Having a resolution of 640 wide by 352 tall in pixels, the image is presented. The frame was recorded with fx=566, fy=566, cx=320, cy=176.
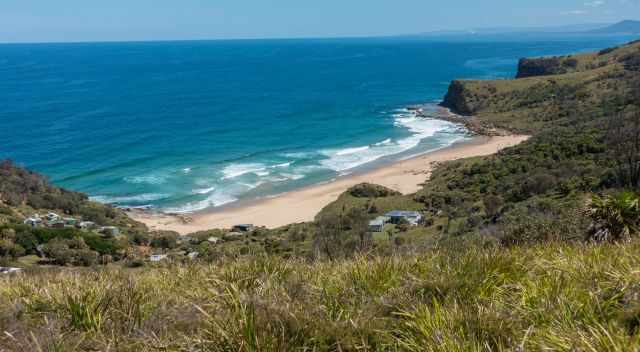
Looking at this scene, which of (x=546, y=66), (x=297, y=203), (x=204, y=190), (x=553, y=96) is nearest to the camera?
(x=297, y=203)

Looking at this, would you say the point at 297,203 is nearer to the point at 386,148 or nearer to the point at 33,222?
the point at 33,222

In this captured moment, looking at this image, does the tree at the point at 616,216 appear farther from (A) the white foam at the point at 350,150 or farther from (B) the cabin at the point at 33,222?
(A) the white foam at the point at 350,150

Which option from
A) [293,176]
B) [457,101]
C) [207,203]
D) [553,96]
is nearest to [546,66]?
[553,96]

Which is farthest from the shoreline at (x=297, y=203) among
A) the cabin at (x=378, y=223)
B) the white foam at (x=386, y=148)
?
the cabin at (x=378, y=223)

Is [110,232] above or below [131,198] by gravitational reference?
above

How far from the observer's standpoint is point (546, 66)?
11544 cm

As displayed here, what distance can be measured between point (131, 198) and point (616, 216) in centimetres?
4294

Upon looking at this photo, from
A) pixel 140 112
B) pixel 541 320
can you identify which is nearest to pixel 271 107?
pixel 140 112

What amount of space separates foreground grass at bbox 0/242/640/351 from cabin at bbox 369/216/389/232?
26.0 m

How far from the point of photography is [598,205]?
12586 millimetres

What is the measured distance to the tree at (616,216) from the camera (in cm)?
1207

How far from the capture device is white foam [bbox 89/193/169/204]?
47900 millimetres

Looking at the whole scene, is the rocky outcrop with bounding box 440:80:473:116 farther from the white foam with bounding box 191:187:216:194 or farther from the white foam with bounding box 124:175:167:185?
the white foam with bounding box 124:175:167:185

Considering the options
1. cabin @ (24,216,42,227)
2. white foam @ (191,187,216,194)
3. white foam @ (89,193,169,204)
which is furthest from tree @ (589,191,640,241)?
white foam @ (89,193,169,204)
